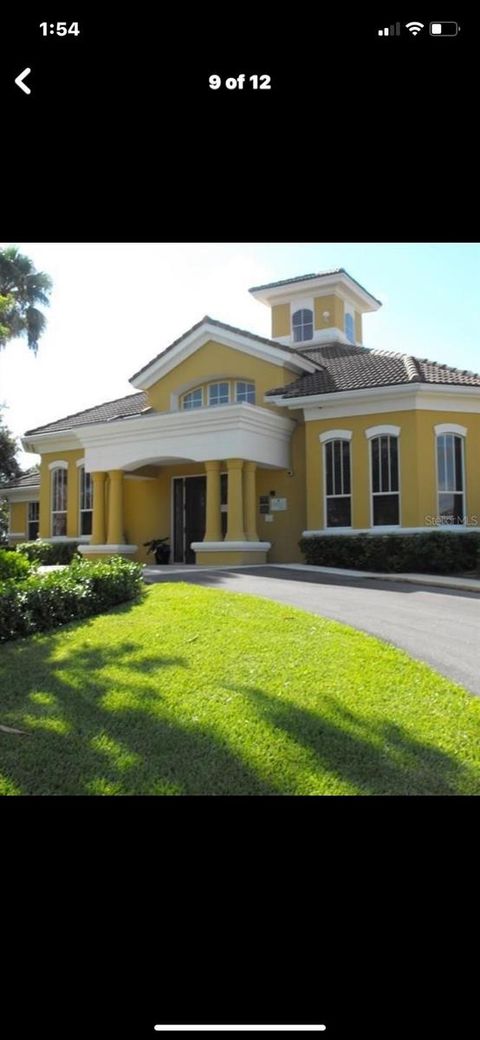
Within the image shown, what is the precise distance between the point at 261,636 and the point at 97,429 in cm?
1288

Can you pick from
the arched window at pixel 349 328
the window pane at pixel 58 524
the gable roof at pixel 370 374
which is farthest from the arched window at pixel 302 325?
the window pane at pixel 58 524

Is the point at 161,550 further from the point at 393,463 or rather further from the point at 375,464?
the point at 393,463

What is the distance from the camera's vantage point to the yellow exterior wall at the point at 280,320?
70.7ft

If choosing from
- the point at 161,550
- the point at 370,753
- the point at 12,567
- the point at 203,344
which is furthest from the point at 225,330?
the point at 370,753

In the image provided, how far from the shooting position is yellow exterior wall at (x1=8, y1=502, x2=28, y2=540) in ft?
83.7

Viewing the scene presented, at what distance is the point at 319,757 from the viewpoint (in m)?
3.48

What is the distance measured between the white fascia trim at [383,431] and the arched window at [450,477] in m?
0.94

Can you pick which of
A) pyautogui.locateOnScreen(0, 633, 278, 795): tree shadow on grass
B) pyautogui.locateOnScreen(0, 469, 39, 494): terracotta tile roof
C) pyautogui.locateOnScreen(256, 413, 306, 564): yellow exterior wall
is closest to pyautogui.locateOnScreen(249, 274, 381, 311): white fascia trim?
pyautogui.locateOnScreen(256, 413, 306, 564): yellow exterior wall

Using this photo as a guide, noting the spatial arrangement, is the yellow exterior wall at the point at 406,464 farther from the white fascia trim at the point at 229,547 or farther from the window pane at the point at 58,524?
the window pane at the point at 58,524

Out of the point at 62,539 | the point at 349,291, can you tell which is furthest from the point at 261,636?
the point at 349,291

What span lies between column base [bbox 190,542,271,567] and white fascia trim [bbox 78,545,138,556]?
270 centimetres
